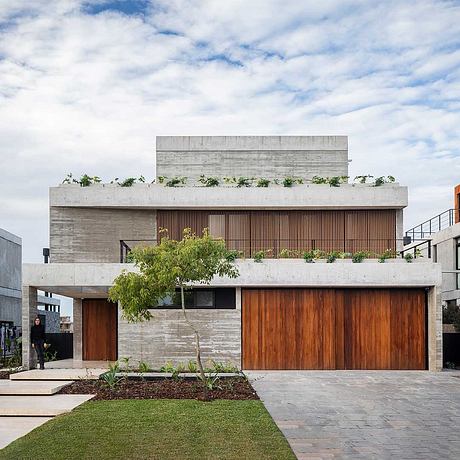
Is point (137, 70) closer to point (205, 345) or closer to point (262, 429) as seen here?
point (205, 345)

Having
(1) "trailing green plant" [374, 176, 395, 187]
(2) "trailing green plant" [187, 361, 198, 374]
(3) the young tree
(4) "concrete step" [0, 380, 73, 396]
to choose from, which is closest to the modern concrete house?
(1) "trailing green plant" [374, 176, 395, 187]

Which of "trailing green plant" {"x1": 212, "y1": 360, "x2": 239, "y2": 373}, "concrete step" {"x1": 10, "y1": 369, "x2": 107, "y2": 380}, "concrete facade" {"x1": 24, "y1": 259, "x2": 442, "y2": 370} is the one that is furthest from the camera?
"concrete facade" {"x1": 24, "y1": 259, "x2": 442, "y2": 370}

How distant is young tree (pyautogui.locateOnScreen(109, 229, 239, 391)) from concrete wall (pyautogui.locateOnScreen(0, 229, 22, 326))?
21198 millimetres

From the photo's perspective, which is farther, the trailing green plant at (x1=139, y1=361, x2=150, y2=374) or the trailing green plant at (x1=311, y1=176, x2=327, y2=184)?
the trailing green plant at (x1=311, y1=176, x2=327, y2=184)

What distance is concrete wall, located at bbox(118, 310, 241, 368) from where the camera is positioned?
77.2 ft

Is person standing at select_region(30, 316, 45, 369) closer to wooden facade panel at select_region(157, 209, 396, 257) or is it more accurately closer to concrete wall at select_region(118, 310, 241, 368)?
concrete wall at select_region(118, 310, 241, 368)

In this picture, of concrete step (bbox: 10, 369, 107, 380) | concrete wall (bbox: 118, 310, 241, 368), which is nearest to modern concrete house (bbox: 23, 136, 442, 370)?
concrete wall (bbox: 118, 310, 241, 368)

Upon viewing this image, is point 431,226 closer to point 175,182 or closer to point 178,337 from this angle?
point 175,182

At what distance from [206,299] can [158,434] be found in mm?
11601

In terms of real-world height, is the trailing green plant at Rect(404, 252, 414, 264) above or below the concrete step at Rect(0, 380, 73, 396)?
above

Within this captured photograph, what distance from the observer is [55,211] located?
87.2 ft

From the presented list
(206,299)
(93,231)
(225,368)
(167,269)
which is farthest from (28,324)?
(167,269)

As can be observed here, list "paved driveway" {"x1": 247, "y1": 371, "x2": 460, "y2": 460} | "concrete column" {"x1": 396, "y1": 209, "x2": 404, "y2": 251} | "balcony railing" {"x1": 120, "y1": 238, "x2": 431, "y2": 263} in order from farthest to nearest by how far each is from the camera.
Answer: "concrete column" {"x1": 396, "y1": 209, "x2": 404, "y2": 251}, "balcony railing" {"x1": 120, "y1": 238, "x2": 431, "y2": 263}, "paved driveway" {"x1": 247, "y1": 371, "x2": 460, "y2": 460}

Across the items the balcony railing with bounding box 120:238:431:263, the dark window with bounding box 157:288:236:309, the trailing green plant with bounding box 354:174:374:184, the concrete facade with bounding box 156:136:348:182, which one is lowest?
the dark window with bounding box 157:288:236:309
